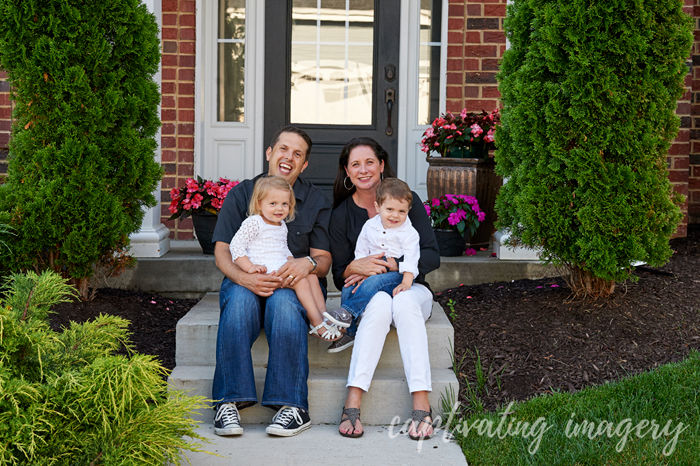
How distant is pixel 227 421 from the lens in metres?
2.83

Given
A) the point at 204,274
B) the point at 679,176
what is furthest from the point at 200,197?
the point at 679,176

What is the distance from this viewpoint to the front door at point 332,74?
5.86 meters

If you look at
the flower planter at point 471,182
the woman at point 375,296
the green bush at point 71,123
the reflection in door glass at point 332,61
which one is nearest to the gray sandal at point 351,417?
the woman at point 375,296

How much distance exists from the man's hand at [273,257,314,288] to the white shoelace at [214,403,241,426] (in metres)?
0.59

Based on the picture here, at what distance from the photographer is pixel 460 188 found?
17.0 feet

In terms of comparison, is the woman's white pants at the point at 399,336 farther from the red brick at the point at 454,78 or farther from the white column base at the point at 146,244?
the red brick at the point at 454,78

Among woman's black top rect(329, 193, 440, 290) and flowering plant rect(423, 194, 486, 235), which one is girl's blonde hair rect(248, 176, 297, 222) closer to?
woman's black top rect(329, 193, 440, 290)

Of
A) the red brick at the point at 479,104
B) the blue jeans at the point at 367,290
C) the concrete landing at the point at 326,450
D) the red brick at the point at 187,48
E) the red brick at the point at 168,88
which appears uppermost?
the red brick at the point at 187,48

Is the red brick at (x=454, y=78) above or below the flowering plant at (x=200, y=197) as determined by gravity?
above

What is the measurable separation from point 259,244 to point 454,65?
3.25m

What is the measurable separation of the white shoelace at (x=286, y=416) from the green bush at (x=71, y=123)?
1451 mm

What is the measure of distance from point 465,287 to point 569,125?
132 centimetres

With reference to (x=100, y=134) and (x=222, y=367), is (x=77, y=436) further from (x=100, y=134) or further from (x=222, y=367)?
(x=100, y=134)

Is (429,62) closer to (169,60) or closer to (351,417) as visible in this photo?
(169,60)
